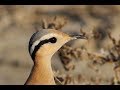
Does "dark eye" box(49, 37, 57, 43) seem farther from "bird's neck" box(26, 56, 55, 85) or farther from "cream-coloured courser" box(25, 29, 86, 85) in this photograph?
"bird's neck" box(26, 56, 55, 85)

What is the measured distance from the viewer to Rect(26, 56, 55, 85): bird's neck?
3.84 metres

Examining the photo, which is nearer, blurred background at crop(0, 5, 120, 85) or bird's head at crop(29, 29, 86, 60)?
bird's head at crop(29, 29, 86, 60)

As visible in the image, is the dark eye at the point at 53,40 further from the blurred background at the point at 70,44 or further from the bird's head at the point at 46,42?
the blurred background at the point at 70,44

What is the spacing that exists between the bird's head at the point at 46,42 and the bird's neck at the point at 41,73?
40 millimetres

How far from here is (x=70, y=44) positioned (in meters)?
3.93

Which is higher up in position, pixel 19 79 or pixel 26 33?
pixel 26 33

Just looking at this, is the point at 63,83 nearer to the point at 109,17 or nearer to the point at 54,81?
the point at 54,81

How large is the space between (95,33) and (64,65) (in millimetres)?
280

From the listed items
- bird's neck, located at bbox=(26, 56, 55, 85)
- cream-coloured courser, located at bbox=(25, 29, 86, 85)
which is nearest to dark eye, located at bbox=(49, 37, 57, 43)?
cream-coloured courser, located at bbox=(25, 29, 86, 85)

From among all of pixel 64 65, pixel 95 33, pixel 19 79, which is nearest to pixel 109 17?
pixel 95 33

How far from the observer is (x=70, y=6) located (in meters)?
3.98

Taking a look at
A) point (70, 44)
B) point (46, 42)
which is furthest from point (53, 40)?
point (70, 44)

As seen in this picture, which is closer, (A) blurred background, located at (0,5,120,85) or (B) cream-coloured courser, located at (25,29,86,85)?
(B) cream-coloured courser, located at (25,29,86,85)

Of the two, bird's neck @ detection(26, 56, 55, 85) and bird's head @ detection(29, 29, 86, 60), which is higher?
bird's head @ detection(29, 29, 86, 60)
